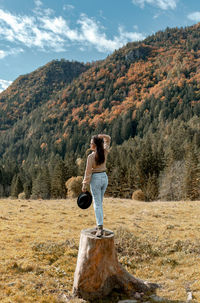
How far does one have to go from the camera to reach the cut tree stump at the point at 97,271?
8453 millimetres

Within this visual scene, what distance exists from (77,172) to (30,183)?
2652 cm

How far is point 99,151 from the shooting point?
8906mm

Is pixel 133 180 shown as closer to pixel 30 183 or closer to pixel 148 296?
pixel 30 183

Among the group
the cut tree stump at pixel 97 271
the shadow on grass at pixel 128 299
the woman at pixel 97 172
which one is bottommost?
the shadow on grass at pixel 128 299

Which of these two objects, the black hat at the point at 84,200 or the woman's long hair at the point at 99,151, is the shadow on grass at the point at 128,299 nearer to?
the black hat at the point at 84,200

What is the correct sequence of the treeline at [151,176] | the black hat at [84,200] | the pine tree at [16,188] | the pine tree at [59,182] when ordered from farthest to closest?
the pine tree at [16,188] < the pine tree at [59,182] < the treeline at [151,176] < the black hat at [84,200]

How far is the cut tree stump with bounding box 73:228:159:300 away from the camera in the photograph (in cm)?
845

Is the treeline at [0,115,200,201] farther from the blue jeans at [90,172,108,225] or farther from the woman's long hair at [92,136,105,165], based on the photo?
the woman's long hair at [92,136,105,165]

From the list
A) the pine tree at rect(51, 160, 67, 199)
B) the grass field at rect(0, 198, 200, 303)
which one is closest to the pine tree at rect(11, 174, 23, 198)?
the pine tree at rect(51, 160, 67, 199)

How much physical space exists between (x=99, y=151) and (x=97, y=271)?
13.9 feet

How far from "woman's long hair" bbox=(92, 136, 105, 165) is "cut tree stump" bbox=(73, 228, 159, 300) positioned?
271 centimetres

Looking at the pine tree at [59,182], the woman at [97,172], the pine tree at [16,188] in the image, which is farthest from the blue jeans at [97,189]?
the pine tree at [16,188]

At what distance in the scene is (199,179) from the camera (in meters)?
57.1

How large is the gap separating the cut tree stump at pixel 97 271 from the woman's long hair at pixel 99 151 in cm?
271
